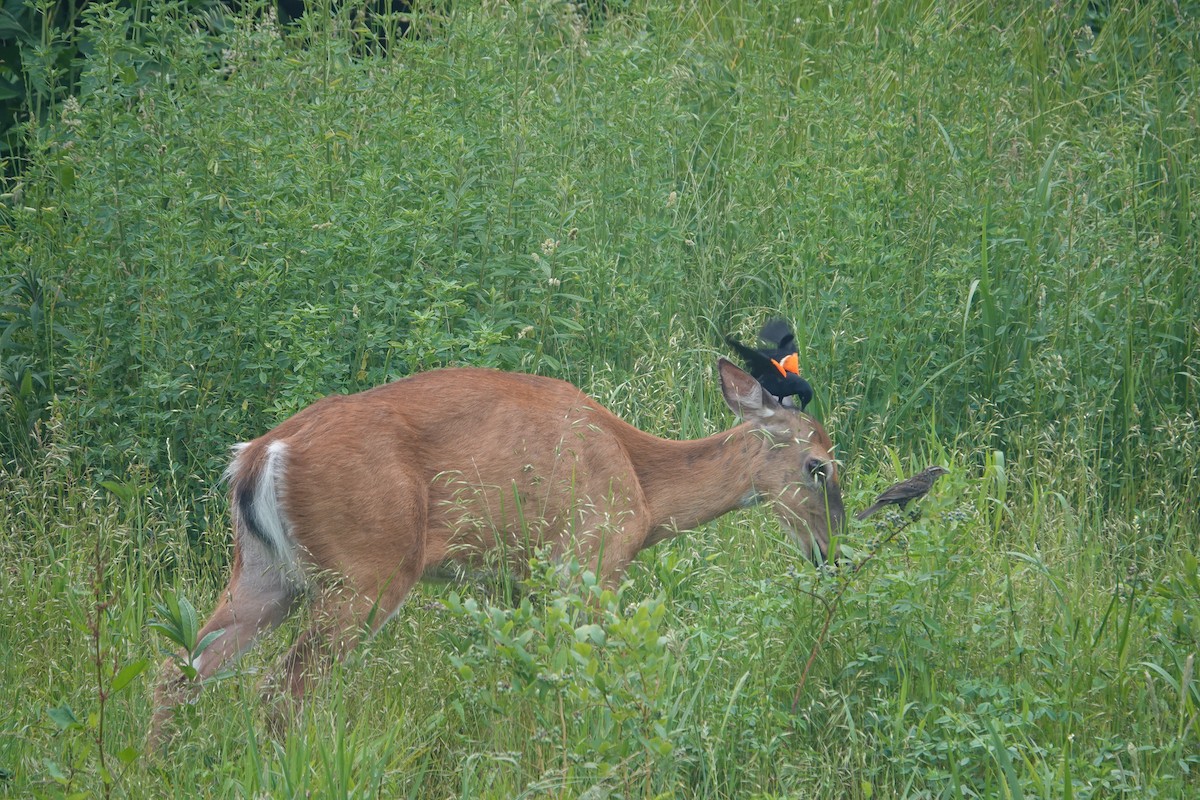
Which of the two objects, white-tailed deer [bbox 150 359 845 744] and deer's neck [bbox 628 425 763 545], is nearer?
white-tailed deer [bbox 150 359 845 744]

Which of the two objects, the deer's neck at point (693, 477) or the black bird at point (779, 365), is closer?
the black bird at point (779, 365)

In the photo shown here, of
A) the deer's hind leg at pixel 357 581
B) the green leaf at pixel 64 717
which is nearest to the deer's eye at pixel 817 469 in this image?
the deer's hind leg at pixel 357 581

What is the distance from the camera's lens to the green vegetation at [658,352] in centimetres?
357

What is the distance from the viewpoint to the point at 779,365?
502 centimetres

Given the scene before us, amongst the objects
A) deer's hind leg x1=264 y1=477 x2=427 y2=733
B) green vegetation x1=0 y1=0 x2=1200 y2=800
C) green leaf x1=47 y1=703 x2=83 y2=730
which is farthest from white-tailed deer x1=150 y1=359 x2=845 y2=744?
green leaf x1=47 y1=703 x2=83 y2=730

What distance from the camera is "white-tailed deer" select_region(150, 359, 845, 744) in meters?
4.23

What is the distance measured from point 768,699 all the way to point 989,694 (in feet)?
2.06

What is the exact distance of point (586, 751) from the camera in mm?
3352

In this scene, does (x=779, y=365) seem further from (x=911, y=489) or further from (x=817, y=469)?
(x=911, y=489)

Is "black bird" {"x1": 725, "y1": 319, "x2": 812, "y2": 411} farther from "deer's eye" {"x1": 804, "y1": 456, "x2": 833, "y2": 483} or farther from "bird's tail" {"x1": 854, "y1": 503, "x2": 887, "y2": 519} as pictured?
"bird's tail" {"x1": 854, "y1": 503, "x2": 887, "y2": 519}

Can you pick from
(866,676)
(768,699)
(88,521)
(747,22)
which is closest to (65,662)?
(88,521)

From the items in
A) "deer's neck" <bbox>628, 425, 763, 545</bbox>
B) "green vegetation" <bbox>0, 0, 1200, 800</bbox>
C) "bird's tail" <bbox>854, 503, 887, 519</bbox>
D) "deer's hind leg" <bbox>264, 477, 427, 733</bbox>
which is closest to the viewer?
"green vegetation" <bbox>0, 0, 1200, 800</bbox>

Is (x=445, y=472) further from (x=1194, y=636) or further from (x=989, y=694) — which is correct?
(x=1194, y=636)

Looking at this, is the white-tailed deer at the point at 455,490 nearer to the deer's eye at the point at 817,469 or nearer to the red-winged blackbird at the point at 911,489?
the deer's eye at the point at 817,469
